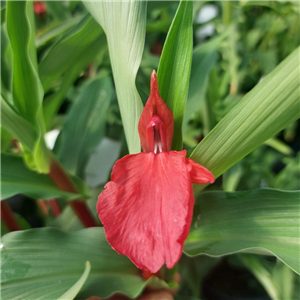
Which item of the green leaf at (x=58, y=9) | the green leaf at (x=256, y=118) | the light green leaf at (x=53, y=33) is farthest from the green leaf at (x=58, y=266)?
the green leaf at (x=58, y=9)

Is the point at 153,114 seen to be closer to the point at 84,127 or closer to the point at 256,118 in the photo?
the point at 256,118

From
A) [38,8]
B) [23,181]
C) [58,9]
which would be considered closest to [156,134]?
[23,181]

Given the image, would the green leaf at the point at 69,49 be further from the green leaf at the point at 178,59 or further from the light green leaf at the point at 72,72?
the green leaf at the point at 178,59

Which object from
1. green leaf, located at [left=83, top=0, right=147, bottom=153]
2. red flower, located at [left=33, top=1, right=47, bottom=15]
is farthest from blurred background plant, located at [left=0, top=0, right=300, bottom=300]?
red flower, located at [left=33, top=1, right=47, bottom=15]

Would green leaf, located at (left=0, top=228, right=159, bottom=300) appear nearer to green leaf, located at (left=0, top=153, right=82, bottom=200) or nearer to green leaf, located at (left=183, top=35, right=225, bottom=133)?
green leaf, located at (left=0, top=153, right=82, bottom=200)

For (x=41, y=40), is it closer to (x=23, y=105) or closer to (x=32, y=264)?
(x=23, y=105)

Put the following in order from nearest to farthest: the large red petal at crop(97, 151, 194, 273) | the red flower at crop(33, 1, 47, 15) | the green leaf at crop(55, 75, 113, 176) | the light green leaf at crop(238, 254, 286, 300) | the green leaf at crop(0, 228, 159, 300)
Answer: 1. the large red petal at crop(97, 151, 194, 273)
2. the green leaf at crop(0, 228, 159, 300)
3. the light green leaf at crop(238, 254, 286, 300)
4. the green leaf at crop(55, 75, 113, 176)
5. the red flower at crop(33, 1, 47, 15)
